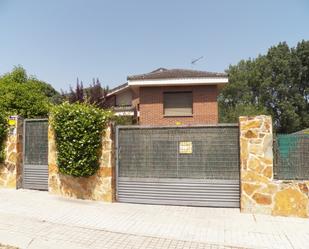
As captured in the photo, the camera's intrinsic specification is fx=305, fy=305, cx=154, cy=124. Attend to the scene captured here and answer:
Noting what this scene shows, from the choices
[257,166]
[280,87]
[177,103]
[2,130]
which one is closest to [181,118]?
[177,103]

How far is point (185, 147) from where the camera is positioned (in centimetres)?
786

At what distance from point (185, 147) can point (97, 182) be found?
2566 mm

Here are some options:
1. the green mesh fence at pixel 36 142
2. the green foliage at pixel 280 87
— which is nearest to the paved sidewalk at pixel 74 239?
the green mesh fence at pixel 36 142

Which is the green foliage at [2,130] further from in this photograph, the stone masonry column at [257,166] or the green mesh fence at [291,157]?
the green mesh fence at [291,157]

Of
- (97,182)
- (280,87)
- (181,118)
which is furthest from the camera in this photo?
(280,87)

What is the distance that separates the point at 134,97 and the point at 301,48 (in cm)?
2943

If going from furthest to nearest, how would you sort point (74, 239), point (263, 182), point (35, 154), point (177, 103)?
point (177, 103)
point (35, 154)
point (263, 182)
point (74, 239)

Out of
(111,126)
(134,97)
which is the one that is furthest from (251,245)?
(134,97)

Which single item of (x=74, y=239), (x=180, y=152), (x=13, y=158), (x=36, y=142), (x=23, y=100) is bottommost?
(x=74, y=239)

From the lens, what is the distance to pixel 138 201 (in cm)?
809

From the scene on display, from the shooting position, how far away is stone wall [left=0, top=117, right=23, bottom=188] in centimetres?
943

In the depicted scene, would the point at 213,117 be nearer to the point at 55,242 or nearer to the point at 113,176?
the point at 113,176

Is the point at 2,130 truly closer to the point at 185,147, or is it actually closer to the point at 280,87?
the point at 185,147

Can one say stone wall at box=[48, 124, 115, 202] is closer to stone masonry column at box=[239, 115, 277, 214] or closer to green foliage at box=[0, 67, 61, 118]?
green foliage at box=[0, 67, 61, 118]
